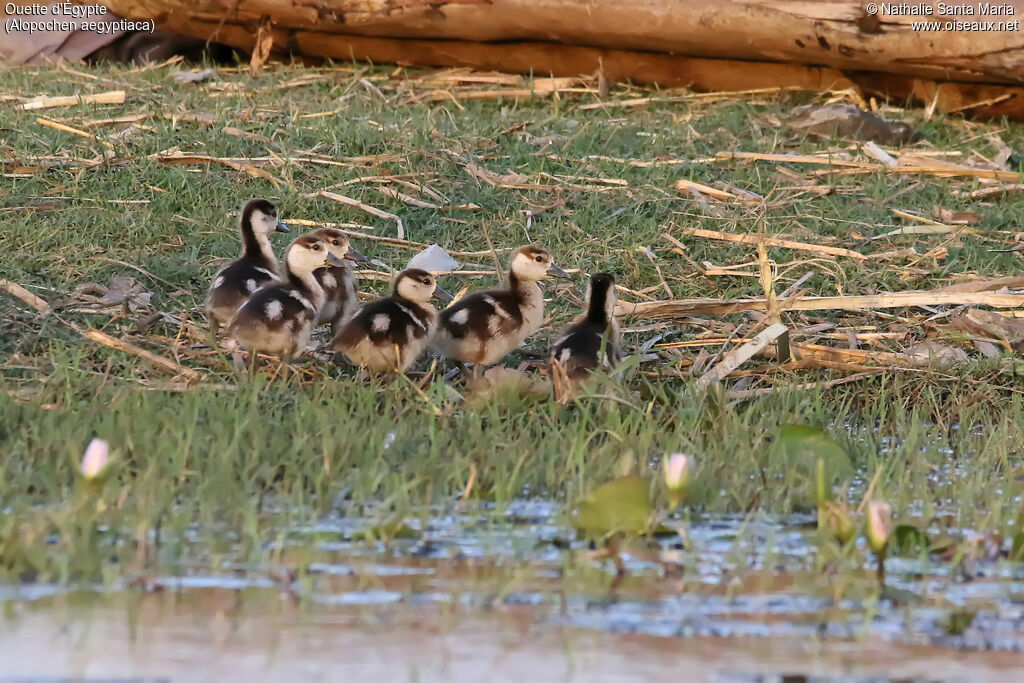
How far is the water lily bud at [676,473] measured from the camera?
390cm

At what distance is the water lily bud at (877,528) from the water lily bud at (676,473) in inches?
21.1

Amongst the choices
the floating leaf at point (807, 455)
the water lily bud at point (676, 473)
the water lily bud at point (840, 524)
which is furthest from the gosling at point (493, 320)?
the water lily bud at point (840, 524)

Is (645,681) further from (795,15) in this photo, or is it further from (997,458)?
(795,15)

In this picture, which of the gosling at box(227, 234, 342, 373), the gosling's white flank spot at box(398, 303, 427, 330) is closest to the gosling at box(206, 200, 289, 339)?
the gosling at box(227, 234, 342, 373)

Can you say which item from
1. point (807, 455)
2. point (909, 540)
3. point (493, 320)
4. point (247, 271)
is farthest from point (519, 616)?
point (247, 271)

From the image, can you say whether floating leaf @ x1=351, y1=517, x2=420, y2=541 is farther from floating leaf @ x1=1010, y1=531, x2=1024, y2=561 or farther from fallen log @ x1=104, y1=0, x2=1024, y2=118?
fallen log @ x1=104, y1=0, x2=1024, y2=118

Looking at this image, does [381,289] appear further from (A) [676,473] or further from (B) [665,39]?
(B) [665,39]

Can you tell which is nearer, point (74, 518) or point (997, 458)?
point (74, 518)

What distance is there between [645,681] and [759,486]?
5.13ft

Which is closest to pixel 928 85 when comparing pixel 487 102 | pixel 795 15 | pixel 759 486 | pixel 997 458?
pixel 795 15

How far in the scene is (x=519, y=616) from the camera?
323cm

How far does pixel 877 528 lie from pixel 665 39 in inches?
245

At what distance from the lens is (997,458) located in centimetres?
489

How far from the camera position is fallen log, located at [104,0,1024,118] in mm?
8781
